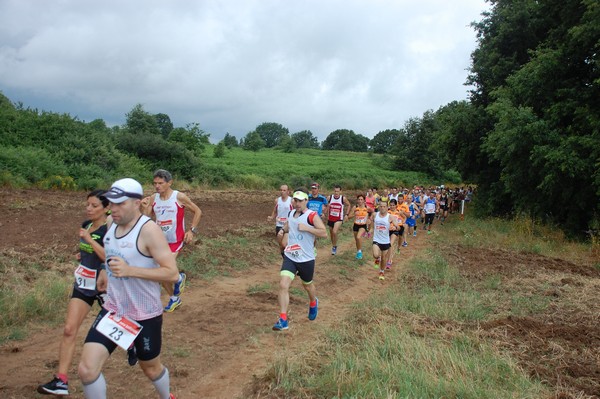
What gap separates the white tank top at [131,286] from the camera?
370 centimetres

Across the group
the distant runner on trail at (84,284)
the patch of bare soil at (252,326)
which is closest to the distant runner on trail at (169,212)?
the patch of bare soil at (252,326)

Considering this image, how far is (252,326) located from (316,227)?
5.96 ft

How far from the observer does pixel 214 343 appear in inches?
249

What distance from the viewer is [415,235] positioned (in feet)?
68.0

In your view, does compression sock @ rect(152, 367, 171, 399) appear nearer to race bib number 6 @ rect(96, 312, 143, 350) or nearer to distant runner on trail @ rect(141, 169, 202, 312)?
race bib number 6 @ rect(96, 312, 143, 350)

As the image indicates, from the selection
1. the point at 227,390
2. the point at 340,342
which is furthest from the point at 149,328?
the point at 340,342

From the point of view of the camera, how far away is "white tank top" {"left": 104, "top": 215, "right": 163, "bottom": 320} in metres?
3.70

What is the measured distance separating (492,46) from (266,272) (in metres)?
20.1

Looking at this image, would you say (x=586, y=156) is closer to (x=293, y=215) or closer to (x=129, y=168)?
(x=293, y=215)

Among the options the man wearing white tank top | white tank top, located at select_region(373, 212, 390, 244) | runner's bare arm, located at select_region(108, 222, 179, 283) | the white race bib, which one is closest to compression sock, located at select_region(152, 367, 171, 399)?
the man wearing white tank top

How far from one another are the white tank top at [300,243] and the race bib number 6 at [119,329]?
11.7ft

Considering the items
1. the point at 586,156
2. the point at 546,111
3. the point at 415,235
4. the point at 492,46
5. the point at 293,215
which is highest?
the point at 492,46

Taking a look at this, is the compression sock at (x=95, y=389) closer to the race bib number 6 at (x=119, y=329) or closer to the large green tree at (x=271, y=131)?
the race bib number 6 at (x=119, y=329)

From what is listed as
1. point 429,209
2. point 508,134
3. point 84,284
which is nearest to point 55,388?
point 84,284
